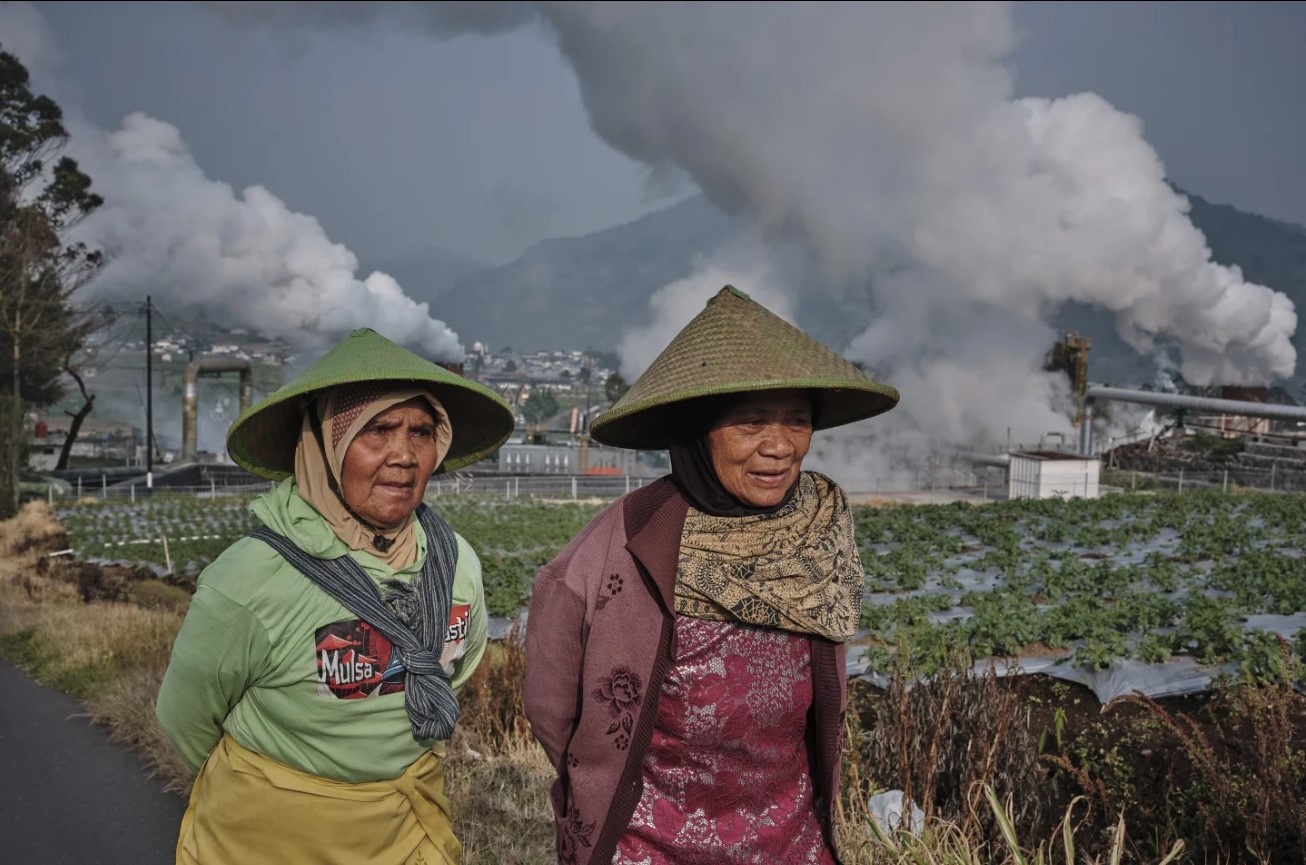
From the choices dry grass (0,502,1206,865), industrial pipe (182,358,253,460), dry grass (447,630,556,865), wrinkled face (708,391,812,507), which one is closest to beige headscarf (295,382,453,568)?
wrinkled face (708,391,812,507)

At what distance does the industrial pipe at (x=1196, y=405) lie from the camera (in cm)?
3750

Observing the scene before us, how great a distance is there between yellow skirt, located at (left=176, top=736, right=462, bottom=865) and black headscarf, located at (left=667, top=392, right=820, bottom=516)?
1068mm

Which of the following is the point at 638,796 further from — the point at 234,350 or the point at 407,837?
the point at 234,350

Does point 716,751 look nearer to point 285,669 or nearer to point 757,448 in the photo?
point 757,448

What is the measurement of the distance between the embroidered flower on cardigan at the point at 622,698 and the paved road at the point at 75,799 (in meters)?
3.38

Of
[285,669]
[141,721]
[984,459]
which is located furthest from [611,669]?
[984,459]

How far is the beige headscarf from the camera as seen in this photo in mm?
2594

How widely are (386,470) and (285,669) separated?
0.53m

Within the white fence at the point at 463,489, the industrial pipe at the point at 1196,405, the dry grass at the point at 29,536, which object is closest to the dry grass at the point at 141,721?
the dry grass at the point at 29,536

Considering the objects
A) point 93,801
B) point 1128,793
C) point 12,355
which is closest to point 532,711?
point 1128,793

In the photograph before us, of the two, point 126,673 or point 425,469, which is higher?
point 425,469

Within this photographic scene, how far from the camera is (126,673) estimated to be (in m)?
7.27

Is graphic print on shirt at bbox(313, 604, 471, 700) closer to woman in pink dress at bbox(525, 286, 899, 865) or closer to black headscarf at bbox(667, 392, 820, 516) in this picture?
woman in pink dress at bbox(525, 286, 899, 865)

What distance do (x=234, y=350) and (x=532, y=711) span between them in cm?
12673
